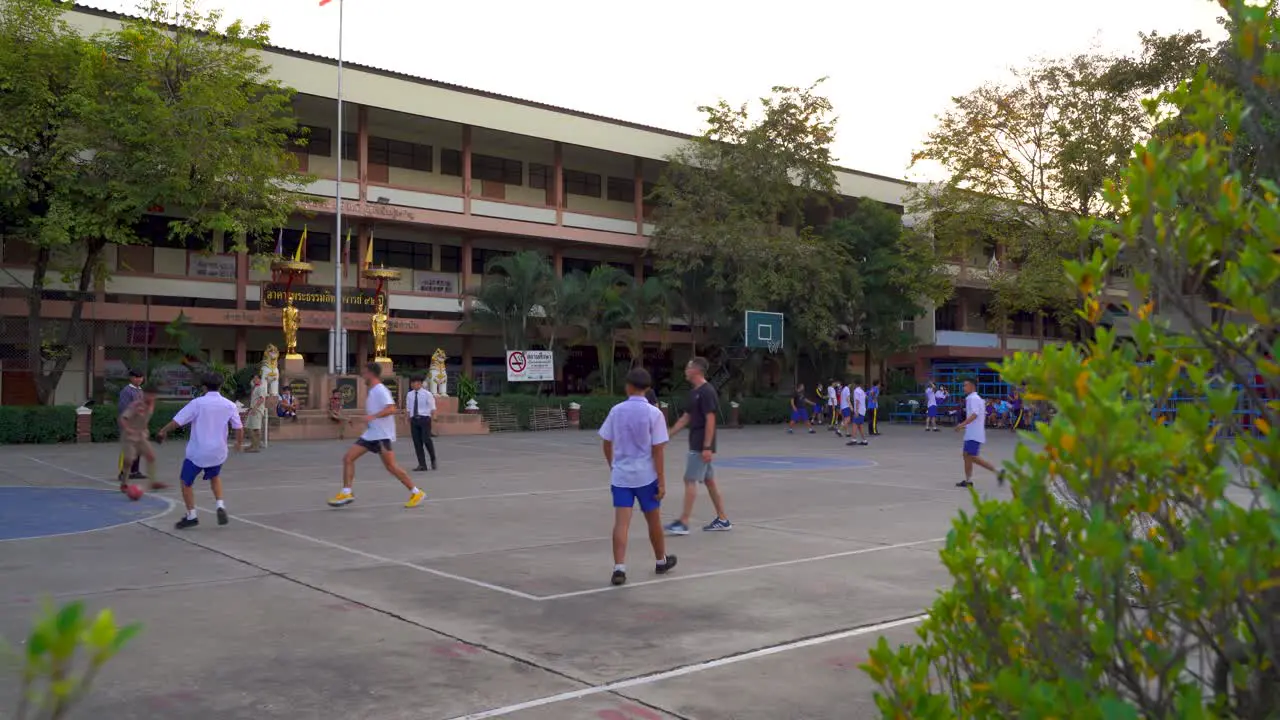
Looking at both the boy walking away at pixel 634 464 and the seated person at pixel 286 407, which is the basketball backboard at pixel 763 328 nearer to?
the seated person at pixel 286 407

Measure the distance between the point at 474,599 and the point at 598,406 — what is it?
28435 millimetres

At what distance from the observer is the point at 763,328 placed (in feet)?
124

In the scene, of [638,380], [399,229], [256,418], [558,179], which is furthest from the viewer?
[558,179]

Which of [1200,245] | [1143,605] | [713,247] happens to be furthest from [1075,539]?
[713,247]

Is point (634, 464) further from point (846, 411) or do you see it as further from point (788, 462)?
point (846, 411)

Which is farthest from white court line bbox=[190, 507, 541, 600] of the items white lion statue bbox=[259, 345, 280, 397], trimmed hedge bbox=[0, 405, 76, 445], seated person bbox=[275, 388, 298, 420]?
seated person bbox=[275, 388, 298, 420]

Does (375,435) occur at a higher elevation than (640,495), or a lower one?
higher

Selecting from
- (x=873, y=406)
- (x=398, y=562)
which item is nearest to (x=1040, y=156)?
(x=873, y=406)

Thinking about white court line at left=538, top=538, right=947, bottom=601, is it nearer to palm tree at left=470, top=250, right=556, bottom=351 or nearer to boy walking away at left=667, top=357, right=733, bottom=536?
boy walking away at left=667, top=357, right=733, bottom=536

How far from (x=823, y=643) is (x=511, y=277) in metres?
29.6

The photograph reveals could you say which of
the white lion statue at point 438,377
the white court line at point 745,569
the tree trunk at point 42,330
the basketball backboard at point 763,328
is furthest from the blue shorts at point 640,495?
the basketball backboard at point 763,328

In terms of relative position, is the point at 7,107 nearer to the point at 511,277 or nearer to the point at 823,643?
the point at 511,277

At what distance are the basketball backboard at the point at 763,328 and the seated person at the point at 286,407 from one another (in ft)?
50.7

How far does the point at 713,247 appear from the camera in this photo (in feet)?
126
